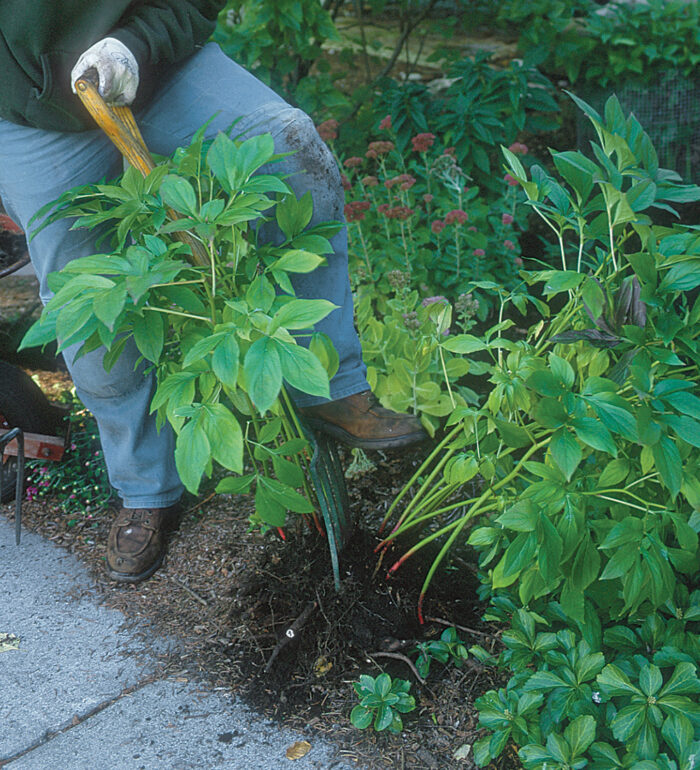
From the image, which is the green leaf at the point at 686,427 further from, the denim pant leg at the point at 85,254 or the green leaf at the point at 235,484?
the denim pant leg at the point at 85,254

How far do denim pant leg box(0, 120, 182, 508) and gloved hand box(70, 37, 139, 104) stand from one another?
1.15ft

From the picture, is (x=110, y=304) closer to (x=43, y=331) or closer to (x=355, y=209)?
(x=43, y=331)

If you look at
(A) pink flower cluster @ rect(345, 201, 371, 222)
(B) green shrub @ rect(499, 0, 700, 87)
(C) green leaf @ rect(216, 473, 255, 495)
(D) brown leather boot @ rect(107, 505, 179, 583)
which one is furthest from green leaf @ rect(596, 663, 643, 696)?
(B) green shrub @ rect(499, 0, 700, 87)

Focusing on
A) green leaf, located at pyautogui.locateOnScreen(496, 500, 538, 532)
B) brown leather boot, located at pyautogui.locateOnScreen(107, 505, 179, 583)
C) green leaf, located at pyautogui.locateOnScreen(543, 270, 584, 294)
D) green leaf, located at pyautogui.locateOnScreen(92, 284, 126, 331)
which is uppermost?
green leaf, located at pyautogui.locateOnScreen(92, 284, 126, 331)

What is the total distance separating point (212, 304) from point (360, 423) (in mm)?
754

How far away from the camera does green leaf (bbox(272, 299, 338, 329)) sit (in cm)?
125

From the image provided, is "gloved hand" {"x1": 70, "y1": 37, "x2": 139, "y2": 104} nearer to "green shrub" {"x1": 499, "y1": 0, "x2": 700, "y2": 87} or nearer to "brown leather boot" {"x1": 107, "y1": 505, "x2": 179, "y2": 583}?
"brown leather boot" {"x1": 107, "y1": 505, "x2": 179, "y2": 583}

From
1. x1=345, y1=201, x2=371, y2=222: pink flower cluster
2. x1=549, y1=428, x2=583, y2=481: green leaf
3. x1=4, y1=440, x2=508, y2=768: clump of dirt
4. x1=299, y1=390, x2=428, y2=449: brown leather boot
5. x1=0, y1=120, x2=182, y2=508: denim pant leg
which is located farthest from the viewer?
x1=345, y1=201, x2=371, y2=222: pink flower cluster

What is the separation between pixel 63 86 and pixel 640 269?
1.38 meters

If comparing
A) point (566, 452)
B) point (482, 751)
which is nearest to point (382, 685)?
point (482, 751)

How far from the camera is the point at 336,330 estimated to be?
6.75ft

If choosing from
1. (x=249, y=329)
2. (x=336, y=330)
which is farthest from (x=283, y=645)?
(x=249, y=329)

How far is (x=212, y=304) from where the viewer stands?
4.75ft

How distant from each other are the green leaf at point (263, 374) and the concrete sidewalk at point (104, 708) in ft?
3.11
